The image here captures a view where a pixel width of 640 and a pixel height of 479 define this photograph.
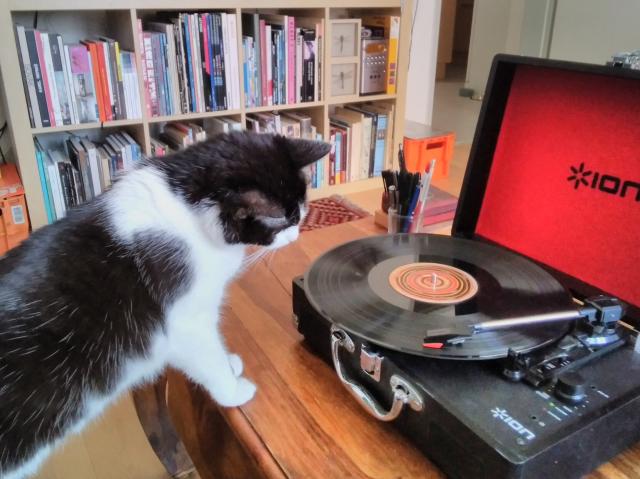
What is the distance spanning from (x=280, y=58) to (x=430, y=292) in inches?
63.2

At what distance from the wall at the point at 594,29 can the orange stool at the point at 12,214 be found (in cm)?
297

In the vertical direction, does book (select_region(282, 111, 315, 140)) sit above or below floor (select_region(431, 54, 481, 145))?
above

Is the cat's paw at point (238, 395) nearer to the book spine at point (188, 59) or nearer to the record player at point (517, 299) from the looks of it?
the record player at point (517, 299)

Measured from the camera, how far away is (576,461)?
1.49ft

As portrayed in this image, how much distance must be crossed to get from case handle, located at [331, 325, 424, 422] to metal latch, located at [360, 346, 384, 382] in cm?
2

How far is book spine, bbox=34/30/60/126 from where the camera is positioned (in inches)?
61.7

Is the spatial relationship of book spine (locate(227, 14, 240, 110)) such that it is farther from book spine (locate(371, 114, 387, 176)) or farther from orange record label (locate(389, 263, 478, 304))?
orange record label (locate(389, 263, 478, 304))

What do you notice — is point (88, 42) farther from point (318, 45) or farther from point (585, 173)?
point (585, 173)

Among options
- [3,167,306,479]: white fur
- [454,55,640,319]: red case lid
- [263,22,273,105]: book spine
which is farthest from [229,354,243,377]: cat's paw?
[263,22,273,105]: book spine

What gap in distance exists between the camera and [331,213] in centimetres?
169

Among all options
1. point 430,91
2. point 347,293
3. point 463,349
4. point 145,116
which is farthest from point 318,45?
point 463,349

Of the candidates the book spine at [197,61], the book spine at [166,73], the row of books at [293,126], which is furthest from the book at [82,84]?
the row of books at [293,126]

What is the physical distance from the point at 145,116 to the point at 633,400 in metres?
1.69

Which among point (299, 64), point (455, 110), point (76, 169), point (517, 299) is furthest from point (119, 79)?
point (455, 110)
